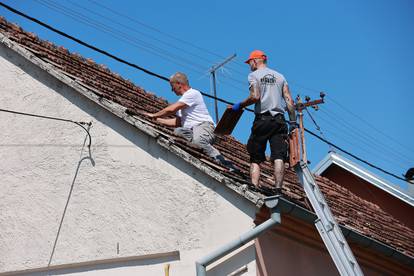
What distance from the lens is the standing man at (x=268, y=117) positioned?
287 inches

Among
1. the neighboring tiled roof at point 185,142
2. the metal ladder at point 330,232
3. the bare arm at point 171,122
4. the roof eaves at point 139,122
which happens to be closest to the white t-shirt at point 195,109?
the bare arm at point 171,122

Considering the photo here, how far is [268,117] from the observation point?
737cm

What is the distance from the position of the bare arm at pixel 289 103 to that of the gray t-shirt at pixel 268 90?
0.04 metres

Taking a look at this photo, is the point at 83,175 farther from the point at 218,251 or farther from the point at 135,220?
the point at 218,251

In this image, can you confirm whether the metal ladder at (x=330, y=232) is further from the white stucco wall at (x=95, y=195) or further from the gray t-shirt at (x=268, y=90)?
the white stucco wall at (x=95, y=195)

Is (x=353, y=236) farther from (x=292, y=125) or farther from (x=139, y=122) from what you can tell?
(x=139, y=122)

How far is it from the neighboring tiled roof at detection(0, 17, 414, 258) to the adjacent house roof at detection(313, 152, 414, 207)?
3.55 m

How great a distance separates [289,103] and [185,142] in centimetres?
119

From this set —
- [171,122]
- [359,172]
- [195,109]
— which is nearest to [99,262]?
[171,122]

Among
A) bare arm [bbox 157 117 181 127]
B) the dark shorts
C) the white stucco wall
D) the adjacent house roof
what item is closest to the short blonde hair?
bare arm [bbox 157 117 181 127]

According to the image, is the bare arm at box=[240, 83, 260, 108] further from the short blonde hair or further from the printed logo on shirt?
the short blonde hair

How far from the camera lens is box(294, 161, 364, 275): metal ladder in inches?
271

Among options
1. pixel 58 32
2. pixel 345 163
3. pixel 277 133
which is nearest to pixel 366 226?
pixel 277 133

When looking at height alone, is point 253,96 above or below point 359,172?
below
